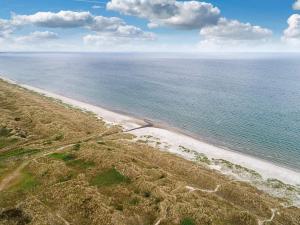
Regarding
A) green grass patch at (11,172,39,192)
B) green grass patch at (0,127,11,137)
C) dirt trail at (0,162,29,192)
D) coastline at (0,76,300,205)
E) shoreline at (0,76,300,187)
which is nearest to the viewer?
green grass patch at (11,172,39,192)

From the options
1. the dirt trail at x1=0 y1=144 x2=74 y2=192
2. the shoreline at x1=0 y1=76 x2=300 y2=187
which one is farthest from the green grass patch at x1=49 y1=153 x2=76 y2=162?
the shoreline at x1=0 y1=76 x2=300 y2=187

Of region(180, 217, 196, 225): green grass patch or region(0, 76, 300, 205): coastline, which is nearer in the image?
region(180, 217, 196, 225): green grass patch

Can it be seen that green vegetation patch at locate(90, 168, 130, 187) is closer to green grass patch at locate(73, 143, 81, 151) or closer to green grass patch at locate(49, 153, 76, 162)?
green grass patch at locate(49, 153, 76, 162)

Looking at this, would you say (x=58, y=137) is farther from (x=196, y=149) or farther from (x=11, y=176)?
(x=196, y=149)

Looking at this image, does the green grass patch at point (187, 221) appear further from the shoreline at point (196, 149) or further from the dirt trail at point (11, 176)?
the dirt trail at point (11, 176)

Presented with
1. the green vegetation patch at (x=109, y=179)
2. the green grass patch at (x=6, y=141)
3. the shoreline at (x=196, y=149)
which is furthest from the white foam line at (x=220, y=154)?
the green grass patch at (x=6, y=141)

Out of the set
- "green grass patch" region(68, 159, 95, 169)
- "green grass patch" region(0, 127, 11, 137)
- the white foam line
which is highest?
"green grass patch" region(0, 127, 11, 137)

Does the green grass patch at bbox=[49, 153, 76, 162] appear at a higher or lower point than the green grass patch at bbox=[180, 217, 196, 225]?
higher

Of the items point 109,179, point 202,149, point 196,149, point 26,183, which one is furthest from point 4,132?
point 202,149
